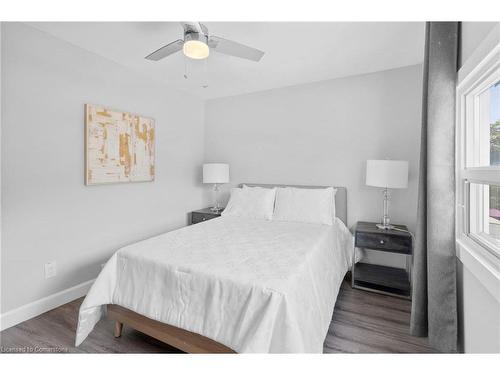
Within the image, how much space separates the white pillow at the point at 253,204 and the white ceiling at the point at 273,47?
1426 mm

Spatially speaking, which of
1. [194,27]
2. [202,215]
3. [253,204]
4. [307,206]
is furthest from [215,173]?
[194,27]

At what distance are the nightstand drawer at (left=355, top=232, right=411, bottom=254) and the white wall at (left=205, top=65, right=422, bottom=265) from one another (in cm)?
46

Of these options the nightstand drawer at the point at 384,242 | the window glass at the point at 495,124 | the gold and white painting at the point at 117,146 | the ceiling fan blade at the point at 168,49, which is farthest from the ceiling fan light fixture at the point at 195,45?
the nightstand drawer at the point at 384,242

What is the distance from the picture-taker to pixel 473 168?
53.4 inches

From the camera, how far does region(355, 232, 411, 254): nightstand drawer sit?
238 centimetres

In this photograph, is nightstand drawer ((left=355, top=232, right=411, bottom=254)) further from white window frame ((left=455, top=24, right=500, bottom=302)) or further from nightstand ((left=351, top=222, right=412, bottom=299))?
white window frame ((left=455, top=24, right=500, bottom=302))

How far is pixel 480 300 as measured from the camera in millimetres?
1242

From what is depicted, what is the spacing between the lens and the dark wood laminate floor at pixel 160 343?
1.71 meters

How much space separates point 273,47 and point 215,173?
1.78m

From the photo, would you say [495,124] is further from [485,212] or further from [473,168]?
[485,212]

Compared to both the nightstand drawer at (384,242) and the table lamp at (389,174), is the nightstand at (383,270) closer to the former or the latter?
the nightstand drawer at (384,242)

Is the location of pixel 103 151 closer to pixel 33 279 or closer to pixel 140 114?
pixel 140 114

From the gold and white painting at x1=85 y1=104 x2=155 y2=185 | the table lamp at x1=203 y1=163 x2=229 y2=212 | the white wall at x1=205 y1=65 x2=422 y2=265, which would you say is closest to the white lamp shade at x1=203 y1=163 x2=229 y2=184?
the table lamp at x1=203 y1=163 x2=229 y2=212
